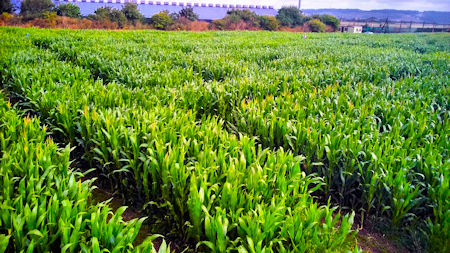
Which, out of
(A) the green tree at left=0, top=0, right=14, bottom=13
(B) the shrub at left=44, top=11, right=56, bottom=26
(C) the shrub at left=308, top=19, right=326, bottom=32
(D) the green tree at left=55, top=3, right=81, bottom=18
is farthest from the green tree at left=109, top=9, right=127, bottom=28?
(C) the shrub at left=308, top=19, right=326, bottom=32

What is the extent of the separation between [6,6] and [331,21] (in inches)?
1481

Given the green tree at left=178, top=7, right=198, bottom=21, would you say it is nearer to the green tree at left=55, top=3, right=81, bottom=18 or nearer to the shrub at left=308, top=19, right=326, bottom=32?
the green tree at left=55, top=3, right=81, bottom=18

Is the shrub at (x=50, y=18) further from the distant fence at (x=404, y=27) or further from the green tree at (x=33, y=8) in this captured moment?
the distant fence at (x=404, y=27)

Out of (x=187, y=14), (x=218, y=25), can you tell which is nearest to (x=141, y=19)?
(x=187, y=14)

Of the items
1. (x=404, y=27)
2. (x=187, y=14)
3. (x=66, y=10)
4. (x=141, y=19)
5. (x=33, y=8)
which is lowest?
(x=404, y=27)

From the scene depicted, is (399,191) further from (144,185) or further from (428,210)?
(144,185)

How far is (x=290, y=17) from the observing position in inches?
1571

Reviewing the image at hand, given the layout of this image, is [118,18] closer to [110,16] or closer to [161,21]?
[110,16]

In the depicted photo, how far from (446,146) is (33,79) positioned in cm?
595

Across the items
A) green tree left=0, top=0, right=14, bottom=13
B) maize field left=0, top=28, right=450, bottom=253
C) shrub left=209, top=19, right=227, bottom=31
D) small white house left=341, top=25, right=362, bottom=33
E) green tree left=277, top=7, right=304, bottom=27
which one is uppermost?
green tree left=0, top=0, right=14, bottom=13

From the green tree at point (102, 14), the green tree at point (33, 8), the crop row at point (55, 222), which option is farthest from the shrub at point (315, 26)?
the crop row at point (55, 222)

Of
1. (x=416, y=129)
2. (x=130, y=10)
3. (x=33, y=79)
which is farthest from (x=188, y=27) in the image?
(x=416, y=129)

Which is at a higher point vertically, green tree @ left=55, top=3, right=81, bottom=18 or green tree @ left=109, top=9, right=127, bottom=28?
green tree @ left=55, top=3, right=81, bottom=18

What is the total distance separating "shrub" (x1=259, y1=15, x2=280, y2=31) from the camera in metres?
36.1
